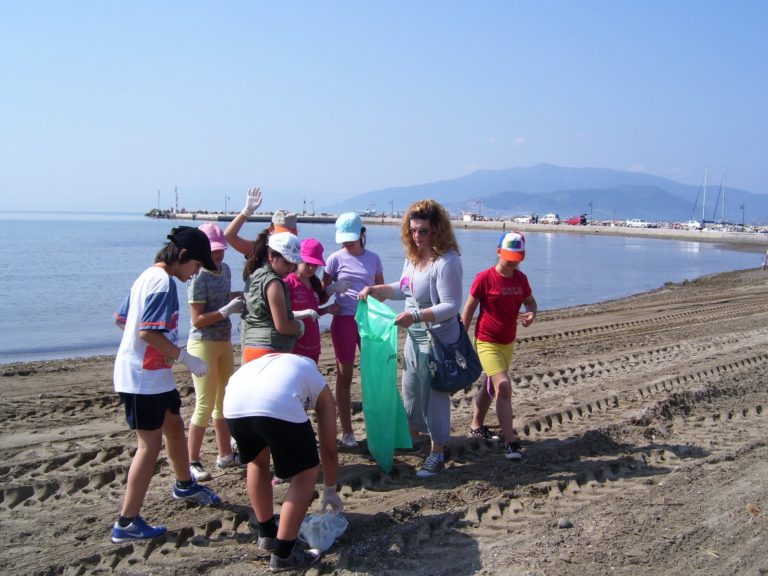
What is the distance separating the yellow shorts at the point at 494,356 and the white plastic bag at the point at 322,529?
1860mm

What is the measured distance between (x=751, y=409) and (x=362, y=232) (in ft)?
13.6

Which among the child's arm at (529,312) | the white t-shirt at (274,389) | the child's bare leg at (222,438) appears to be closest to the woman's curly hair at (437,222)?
the child's arm at (529,312)

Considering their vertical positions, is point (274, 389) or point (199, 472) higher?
point (274, 389)

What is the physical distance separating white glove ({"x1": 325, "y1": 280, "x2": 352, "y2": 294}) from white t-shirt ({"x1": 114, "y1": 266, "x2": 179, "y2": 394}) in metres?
1.46

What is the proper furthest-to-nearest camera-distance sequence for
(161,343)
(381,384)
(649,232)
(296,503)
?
1. (649,232)
2. (381,384)
3. (161,343)
4. (296,503)

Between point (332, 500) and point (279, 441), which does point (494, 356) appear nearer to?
point (332, 500)

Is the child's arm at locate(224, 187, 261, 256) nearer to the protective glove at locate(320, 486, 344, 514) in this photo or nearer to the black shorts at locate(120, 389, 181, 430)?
the black shorts at locate(120, 389, 181, 430)

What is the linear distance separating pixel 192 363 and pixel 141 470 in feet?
2.21

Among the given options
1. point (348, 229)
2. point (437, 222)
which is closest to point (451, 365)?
point (437, 222)

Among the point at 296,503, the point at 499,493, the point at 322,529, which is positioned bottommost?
the point at 499,493

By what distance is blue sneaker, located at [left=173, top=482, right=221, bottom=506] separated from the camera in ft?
14.0

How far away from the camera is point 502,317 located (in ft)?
17.2

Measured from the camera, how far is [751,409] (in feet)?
20.5

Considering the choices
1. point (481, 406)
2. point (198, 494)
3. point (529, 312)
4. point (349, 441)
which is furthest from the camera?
point (481, 406)
